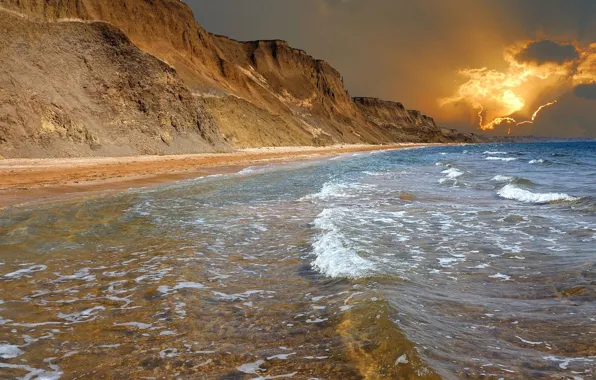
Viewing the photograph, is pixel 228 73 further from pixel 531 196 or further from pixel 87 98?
pixel 531 196

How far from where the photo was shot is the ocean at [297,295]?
361cm

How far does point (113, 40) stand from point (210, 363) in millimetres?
50271

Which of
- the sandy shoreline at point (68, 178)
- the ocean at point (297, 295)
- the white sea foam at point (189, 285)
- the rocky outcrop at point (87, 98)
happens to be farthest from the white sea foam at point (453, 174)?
the rocky outcrop at point (87, 98)

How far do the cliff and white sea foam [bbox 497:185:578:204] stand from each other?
32.6m

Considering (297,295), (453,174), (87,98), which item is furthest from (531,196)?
(87,98)

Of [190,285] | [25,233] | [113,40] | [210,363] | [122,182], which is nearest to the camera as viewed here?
[210,363]

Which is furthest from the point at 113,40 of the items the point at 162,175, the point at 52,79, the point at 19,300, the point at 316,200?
the point at 19,300

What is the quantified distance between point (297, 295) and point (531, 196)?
12.8m

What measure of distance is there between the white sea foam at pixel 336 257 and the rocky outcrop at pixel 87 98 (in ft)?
88.4

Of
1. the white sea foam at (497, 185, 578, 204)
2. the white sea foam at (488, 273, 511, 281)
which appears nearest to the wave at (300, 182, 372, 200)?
the white sea foam at (497, 185, 578, 204)

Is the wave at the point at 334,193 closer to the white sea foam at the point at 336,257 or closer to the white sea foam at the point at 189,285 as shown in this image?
the white sea foam at the point at 336,257

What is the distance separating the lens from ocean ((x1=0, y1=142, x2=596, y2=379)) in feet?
11.8

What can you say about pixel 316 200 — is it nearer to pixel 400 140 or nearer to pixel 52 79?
pixel 52 79

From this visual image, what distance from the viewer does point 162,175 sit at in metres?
23.4
